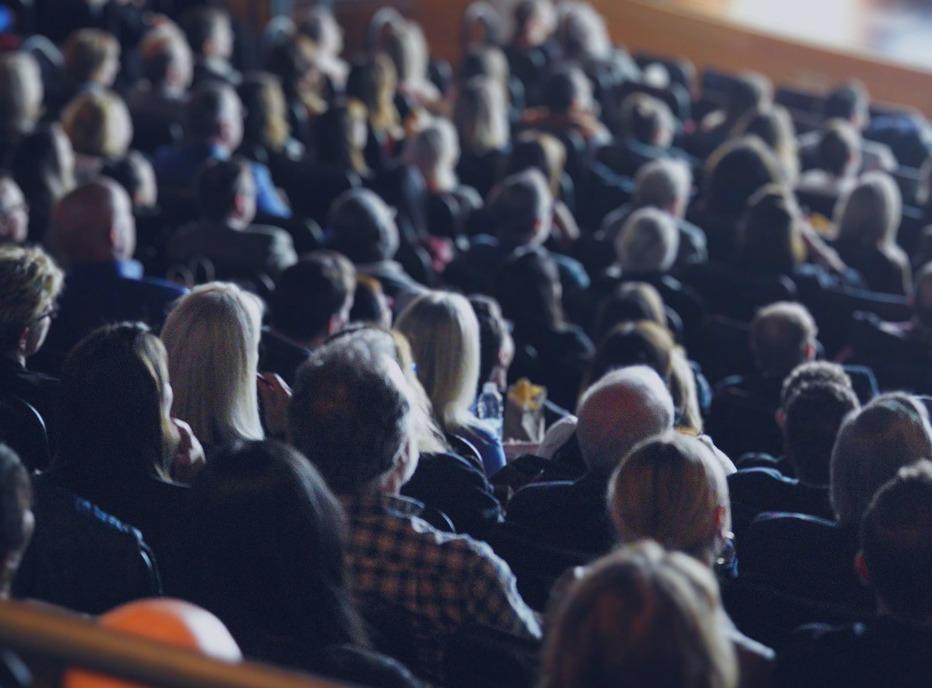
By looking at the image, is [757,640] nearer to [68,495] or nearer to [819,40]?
[68,495]

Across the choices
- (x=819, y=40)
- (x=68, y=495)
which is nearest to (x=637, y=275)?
(x=68, y=495)

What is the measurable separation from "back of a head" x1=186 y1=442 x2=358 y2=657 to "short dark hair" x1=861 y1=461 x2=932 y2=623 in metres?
0.91

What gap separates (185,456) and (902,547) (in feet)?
4.81

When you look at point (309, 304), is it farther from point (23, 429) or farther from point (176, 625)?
point (176, 625)

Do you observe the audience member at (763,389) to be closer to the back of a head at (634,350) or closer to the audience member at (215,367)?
the back of a head at (634,350)

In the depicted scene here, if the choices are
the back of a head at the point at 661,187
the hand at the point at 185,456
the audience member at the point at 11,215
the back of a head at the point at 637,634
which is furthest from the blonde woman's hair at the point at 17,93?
the back of a head at the point at 637,634

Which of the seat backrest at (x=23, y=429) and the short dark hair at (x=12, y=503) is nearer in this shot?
the short dark hair at (x=12, y=503)

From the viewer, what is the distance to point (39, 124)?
7965 mm

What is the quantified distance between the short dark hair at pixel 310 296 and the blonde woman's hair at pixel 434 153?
301cm

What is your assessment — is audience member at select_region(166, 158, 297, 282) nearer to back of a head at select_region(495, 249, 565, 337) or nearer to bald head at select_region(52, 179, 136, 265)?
bald head at select_region(52, 179, 136, 265)

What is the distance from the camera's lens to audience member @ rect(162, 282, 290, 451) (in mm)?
3461

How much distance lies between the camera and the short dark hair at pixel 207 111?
693 cm

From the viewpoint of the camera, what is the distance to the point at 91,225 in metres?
4.89

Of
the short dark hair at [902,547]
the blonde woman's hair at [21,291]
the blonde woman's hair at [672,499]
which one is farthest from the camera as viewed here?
the blonde woman's hair at [21,291]
